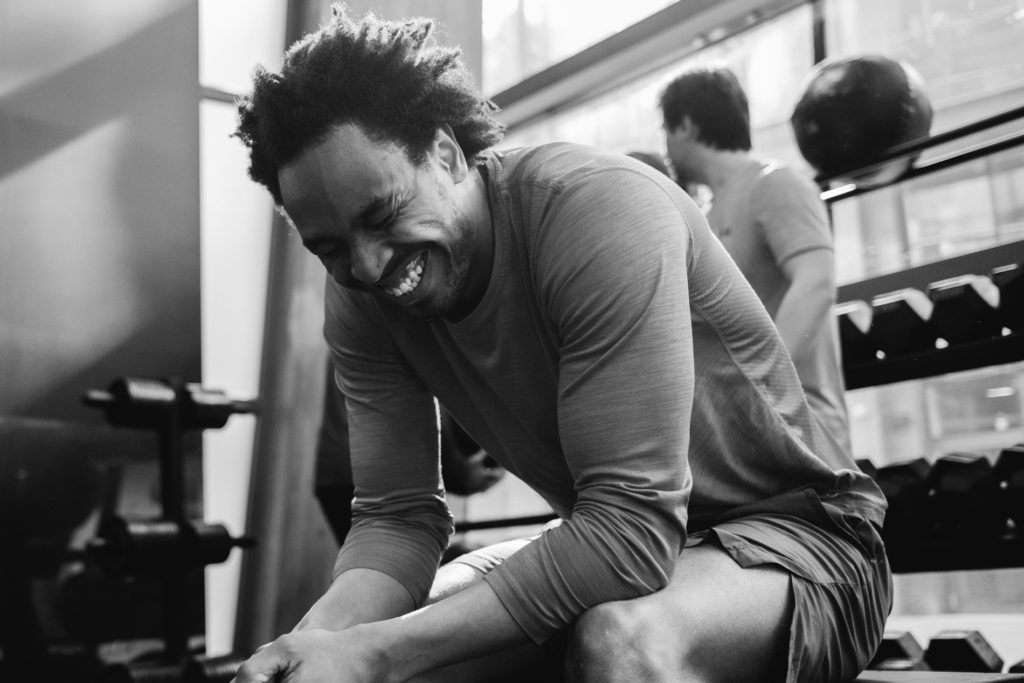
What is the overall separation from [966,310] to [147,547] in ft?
6.76

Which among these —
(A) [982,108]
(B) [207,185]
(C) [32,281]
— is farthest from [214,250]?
(A) [982,108]

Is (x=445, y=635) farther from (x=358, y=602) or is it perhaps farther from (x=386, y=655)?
(x=358, y=602)

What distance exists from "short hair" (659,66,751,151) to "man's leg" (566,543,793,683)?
158 cm

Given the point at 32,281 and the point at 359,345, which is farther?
the point at 32,281

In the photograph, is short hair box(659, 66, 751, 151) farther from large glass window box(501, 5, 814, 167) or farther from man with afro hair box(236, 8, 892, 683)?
man with afro hair box(236, 8, 892, 683)

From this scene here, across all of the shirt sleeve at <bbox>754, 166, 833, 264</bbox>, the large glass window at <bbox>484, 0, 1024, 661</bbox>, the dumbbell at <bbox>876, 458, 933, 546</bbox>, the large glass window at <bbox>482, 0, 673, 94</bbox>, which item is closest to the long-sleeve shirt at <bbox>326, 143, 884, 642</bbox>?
the shirt sleeve at <bbox>754, 166, 833, 264</bbox>

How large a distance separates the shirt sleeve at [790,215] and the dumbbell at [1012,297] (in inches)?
14.3

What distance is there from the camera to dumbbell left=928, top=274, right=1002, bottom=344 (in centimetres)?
222

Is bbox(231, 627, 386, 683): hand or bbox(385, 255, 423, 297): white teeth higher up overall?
bbox(385, 255, 423, 297): white teeth

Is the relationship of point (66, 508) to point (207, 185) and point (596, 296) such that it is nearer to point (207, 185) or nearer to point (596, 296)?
point (207, 185)

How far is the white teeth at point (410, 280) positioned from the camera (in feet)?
3.67

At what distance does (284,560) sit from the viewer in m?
3.76

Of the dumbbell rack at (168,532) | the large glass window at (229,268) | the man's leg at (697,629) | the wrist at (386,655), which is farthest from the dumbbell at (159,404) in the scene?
the man's leg at (697,629)

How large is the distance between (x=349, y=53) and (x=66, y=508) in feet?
8.23
